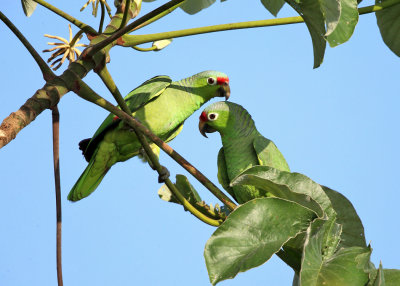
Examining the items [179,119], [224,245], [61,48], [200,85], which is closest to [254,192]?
[179,119]

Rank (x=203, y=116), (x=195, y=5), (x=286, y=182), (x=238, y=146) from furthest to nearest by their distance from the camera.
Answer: (x=203, y=116) < (x=238, y=146) < (x=195, y=5) < (x=286, y=182)

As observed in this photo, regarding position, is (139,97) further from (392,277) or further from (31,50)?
(392,277)

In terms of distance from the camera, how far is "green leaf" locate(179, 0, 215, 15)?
84.8 inches

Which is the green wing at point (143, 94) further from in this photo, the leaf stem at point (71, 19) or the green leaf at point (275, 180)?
the green leaf at point (275, 180)

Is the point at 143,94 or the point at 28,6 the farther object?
the point at 143,94

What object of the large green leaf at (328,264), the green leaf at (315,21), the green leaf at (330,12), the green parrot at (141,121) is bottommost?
the large green leaf at (328,264)

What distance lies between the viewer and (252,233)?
99 cm

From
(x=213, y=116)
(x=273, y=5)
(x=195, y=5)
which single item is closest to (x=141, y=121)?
(x=213, y=116)

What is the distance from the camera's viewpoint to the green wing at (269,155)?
88.6 inches

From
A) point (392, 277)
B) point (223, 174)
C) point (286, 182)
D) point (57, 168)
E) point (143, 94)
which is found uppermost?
point (143, 94)

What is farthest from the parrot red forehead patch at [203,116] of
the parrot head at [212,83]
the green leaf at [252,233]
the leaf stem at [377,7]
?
the green leaf at [252,233]

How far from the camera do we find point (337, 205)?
1.27 m

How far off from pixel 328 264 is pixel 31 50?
82 centimetres

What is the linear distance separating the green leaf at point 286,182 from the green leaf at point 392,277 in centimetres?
19
